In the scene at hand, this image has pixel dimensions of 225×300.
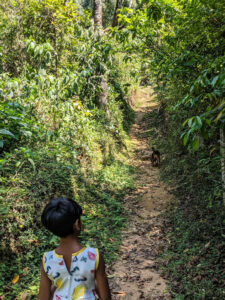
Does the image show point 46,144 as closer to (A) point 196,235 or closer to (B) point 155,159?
(A) point 196,235

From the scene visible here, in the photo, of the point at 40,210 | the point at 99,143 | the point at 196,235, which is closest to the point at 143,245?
the point at 196,235

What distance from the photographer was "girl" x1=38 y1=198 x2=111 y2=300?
1738 mm

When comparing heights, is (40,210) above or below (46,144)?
below

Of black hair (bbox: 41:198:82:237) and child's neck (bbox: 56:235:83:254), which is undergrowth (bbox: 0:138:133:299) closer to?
child's neck (bbox: 56:235:83:254)

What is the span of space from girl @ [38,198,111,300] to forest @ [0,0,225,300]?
3.94 ft

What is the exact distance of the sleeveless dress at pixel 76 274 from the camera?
1.77 metres

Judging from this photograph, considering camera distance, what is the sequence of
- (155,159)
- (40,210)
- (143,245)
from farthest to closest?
(155,159) → (143,245) → (40,210)

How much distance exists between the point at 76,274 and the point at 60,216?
43cm

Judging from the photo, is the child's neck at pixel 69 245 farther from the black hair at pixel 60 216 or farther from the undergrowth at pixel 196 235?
the undergrowth at pixel 196 235

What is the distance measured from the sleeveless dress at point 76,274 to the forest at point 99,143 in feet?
4.12

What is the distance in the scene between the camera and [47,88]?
6.01 metres

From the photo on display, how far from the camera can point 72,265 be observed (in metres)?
1.78

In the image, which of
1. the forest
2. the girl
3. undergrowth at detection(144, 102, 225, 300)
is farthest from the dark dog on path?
the girl

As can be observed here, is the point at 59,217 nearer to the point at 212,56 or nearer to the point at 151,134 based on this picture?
the point at 212,56
